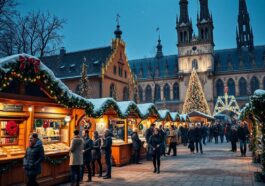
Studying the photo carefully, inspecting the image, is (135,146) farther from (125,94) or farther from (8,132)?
(125,94)

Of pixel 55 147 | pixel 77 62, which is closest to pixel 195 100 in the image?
pixel 77 62

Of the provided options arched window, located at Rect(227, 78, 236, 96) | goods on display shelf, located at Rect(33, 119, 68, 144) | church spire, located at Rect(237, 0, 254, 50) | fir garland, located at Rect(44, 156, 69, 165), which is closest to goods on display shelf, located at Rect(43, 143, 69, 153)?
goods on display shelf, located at Rect(33, 119, 68, 144)

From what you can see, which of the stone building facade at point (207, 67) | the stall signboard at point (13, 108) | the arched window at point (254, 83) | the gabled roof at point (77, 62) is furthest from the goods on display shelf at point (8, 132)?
the arched window at point (254, 83)

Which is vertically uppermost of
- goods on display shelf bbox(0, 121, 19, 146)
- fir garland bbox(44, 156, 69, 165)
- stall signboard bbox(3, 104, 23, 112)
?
stall signboard bbox(3, 104, 23, 112)

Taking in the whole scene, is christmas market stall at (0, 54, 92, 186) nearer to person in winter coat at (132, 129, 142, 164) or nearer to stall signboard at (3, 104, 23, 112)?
stall signboard at (3, 104, 23, 112)

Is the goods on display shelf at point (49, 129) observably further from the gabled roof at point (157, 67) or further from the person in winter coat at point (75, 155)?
the gabled roof at point (157, 67)

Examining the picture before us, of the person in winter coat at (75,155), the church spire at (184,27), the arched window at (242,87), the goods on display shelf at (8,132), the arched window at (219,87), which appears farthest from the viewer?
the church spire at (184,27)

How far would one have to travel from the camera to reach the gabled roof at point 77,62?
3988cm

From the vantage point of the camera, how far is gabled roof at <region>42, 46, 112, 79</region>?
131 ft

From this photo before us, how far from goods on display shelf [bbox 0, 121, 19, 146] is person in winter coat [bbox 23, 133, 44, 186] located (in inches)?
99.1

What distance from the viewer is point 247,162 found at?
15.7 metres

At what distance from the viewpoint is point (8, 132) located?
10.2 metres

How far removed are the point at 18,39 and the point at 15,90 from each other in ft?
66.6

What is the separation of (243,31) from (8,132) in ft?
265
